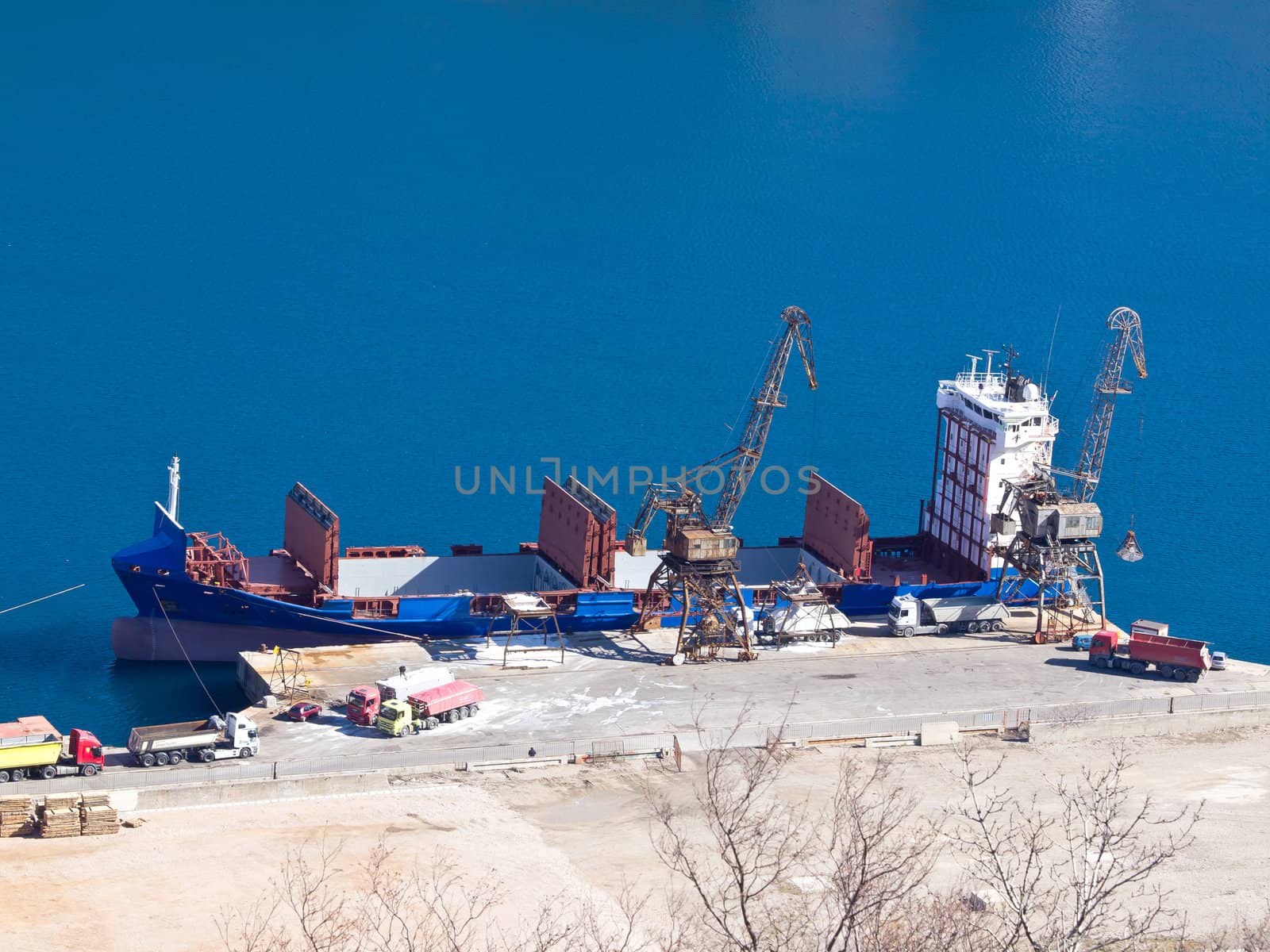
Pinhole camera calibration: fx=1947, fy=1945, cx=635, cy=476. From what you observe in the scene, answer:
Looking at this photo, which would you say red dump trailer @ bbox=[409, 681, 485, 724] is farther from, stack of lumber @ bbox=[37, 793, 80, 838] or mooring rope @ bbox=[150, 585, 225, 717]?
mooring rope @ bbox=[150, 585, 225, 717]

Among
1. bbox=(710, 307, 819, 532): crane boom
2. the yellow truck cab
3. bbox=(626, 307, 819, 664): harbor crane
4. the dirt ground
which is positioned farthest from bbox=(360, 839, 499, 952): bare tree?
bbox=(710, 307, 819, 532): crane boom

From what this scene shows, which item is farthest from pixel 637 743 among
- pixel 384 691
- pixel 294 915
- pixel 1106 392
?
pixel 1106 392

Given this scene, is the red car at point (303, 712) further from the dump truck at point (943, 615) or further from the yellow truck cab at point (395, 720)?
the dump truck at point (943, 615)

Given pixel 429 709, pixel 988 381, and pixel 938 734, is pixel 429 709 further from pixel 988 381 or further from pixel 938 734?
pixel 988 381

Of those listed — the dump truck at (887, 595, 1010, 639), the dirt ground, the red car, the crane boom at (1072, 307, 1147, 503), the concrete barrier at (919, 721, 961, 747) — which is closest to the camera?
the dirt ground

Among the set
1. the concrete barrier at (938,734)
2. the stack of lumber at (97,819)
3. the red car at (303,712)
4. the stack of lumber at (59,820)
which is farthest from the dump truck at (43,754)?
the concrete barrier at (938,734)
